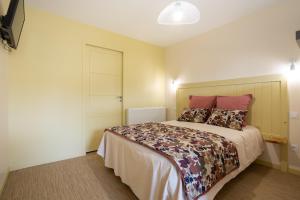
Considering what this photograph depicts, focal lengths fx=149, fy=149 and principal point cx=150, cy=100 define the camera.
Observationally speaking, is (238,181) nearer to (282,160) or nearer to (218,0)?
(282,160)

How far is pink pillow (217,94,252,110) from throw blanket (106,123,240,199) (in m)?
0.95

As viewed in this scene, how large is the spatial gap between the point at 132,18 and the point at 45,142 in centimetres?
263

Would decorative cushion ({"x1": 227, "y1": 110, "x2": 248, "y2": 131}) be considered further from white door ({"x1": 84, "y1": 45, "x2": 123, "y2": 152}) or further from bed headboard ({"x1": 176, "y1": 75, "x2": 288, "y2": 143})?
white door ({"x1": 84, "y1": 45, "x2": 123, "y2": 152})

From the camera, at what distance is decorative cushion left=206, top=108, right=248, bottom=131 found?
7.32ft

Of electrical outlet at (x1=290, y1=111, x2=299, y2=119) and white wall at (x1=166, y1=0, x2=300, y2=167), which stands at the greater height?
white wall at (x1=166, y1=0, x2=300, y2=167)

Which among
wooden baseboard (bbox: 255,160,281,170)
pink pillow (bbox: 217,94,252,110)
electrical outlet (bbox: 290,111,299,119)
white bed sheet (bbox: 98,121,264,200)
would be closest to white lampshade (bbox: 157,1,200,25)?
pink pillow (bbox: 217,94,252,110)

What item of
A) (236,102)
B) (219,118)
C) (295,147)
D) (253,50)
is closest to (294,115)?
(295,147)

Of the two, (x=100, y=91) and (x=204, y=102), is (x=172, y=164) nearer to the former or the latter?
(x=204, y=102)

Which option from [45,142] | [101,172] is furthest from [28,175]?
[101,172]

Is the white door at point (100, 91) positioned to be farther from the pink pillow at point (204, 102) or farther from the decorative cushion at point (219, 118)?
the decorative cushion at point (219, 118)

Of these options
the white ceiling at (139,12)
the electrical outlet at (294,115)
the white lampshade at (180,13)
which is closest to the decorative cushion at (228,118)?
the electrical outlet at (294,115)

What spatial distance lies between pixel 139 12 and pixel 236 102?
7.29 feet

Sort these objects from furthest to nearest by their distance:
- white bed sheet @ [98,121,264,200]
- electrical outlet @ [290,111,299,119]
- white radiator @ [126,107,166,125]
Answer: white radiator @ [126,107,166,125]
electrical outlet @ [290,111,299,119]
white bed sheet @ [98,121,264,200]

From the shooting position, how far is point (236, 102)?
2488 millimetres
